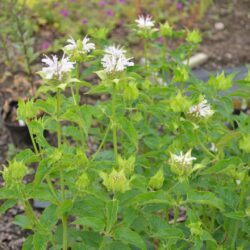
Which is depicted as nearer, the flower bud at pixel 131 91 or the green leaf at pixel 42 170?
Answer: the green leaf at pixel 42 170

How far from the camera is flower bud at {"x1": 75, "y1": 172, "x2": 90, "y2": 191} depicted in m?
1.36

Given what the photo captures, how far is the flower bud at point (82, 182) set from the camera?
1355mm

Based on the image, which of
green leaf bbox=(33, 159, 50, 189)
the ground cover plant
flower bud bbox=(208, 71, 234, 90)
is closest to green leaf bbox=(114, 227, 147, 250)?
the ground cover plant

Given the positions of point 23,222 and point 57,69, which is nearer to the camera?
point 57,69

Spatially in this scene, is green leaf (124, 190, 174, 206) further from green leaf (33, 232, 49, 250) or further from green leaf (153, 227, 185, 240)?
green leaf (33, 232, 49, 250)

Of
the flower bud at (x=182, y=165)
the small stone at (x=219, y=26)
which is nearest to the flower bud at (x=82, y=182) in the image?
the flower bud at (x=182, y=165)

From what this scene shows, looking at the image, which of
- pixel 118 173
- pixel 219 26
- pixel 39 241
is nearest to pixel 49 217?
pixel 39 241

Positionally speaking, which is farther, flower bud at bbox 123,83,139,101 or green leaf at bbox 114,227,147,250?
flower bud at bbox 123,83,139,101

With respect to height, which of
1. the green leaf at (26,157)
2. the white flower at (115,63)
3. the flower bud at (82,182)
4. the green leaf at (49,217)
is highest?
the white flower at (115,63)

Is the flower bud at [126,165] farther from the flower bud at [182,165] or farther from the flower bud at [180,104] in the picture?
the flower bud at [180,104]

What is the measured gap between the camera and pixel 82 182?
53.4 inches

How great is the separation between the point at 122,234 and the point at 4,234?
1112 millimetres

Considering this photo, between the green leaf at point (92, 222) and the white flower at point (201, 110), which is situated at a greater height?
the white flower at point (201, 110)

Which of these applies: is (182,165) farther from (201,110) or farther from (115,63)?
(115,63)
